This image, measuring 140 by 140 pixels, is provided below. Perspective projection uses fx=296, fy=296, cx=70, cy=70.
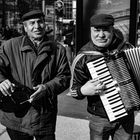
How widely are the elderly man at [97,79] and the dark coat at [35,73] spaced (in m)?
0.16

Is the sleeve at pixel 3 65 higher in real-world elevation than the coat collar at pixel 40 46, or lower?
lower

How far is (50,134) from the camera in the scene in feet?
8.42

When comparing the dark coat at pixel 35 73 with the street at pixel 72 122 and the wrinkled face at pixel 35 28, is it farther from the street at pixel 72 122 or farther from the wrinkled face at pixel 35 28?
the street at pixel 72 122

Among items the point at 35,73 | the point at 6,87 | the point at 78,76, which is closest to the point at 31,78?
the point at 35,73

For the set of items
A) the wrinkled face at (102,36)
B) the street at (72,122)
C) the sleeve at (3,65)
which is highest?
the wrinkled face at (102,36)

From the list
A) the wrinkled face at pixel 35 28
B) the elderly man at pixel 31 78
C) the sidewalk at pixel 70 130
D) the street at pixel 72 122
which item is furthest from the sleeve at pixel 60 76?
the sidewalk at pixel 70 130

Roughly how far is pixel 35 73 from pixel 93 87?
484mm

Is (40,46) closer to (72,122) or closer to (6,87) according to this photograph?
(6,87)

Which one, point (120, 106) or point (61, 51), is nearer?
point (120, 106)

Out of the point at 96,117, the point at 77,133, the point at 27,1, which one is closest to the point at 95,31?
the point at 96,117

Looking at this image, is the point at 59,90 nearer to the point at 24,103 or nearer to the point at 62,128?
the point at 24,103

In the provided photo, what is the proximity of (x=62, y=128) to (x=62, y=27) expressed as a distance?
6.76 meters

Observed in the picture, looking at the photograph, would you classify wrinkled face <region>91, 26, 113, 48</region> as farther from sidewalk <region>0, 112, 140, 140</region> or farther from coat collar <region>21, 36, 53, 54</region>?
sidewalk <region>0, 112, 140, 140</region>

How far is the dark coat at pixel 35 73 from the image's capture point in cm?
243
